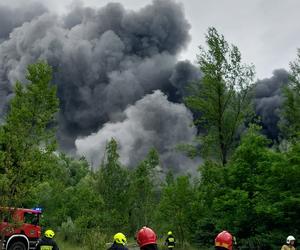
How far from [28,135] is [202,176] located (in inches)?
608

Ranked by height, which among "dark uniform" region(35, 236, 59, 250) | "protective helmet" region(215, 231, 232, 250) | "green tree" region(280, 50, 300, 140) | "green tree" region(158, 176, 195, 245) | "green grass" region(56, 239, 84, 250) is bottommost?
"protective helmet" region(215, 231, 232, 250)

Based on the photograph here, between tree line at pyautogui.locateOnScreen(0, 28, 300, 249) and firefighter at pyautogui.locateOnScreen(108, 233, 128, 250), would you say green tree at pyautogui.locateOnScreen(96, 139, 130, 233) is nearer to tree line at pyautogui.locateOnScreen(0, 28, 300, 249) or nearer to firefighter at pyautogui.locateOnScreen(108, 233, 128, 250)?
tree line at pyautogui.locateOnScreen(0, 28, 300, 249)

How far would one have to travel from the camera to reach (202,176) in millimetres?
29938

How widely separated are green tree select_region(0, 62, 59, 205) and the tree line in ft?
0.12

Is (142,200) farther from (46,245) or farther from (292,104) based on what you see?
(46,245)

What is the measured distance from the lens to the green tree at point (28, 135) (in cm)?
1557

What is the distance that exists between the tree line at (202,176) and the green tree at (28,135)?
37 mm

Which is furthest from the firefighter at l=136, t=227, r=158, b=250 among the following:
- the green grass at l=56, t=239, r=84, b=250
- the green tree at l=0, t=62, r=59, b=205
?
the green grass at l=56, t=239, r=84, b=250

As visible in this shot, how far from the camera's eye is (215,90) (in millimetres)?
31531

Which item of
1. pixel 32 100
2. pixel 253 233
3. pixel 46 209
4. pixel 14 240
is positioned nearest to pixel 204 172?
pixel 253 233

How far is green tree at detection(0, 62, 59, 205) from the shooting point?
15.6 meters

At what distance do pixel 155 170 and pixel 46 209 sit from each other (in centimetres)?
1950

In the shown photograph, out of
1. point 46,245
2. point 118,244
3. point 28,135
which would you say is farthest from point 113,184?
point 118,244

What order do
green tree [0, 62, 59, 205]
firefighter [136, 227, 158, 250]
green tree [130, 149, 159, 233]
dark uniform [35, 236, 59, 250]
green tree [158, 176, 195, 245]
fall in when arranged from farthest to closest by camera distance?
green tree [130, 149, 159, 233], green tree [158, 176, 195, 245], green tree [0, 62, 59, 205], dark uniform [35, 236, 59, 250], firefighter [136, 227, 158, 250]
